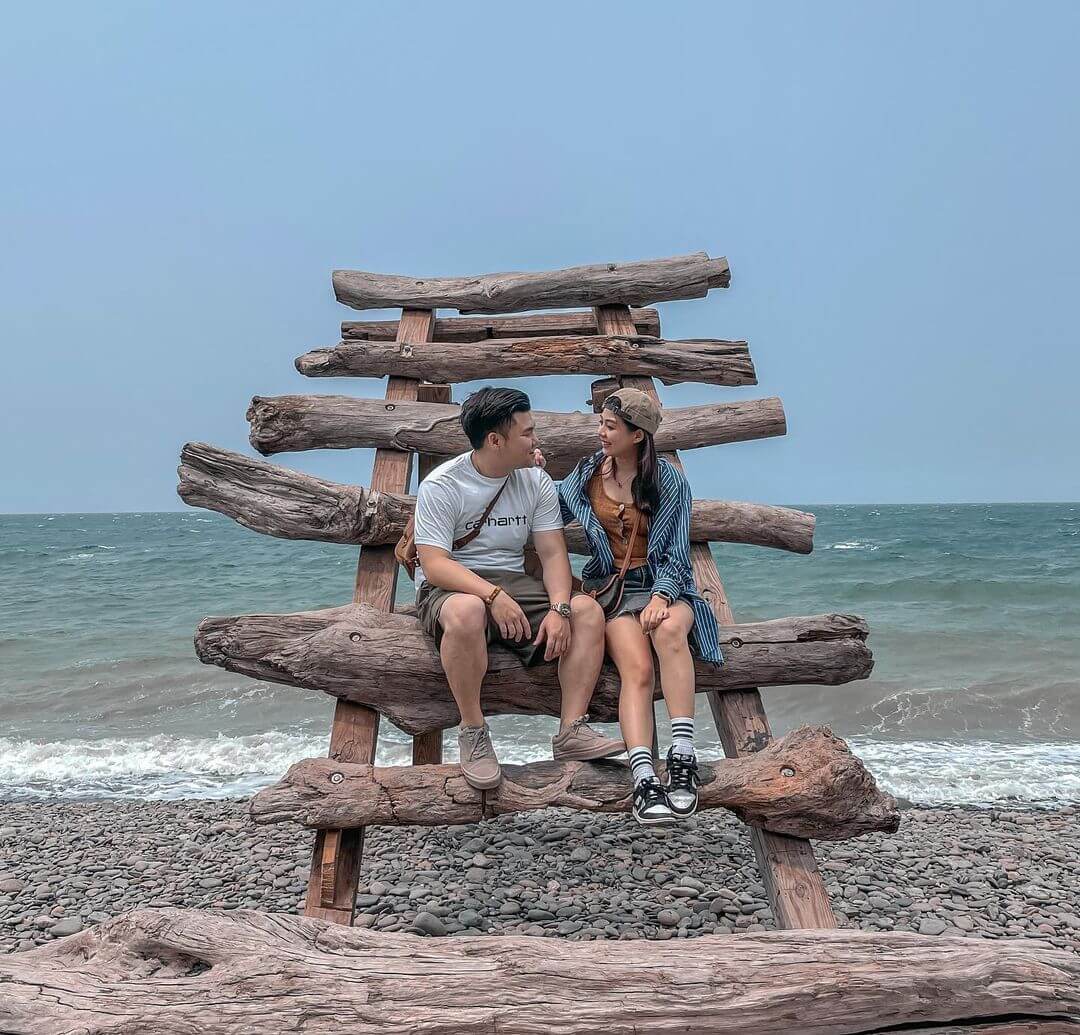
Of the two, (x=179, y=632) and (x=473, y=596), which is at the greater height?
(x=473, y=596)

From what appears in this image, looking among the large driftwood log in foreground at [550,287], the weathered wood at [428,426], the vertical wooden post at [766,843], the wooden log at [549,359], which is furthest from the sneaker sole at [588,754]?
the large driftwood log in foreground at [550,287]

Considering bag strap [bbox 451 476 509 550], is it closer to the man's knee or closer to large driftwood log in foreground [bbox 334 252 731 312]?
the man's knee

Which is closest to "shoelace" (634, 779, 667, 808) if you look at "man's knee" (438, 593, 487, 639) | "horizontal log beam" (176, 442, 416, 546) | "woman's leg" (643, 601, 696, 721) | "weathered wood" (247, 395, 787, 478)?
"woman's leg" (643, 601, 696, 721)

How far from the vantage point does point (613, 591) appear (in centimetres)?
379

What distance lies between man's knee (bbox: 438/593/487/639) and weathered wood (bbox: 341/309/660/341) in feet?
9.18

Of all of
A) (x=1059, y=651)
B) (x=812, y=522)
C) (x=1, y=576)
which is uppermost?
(x=812, y=522)

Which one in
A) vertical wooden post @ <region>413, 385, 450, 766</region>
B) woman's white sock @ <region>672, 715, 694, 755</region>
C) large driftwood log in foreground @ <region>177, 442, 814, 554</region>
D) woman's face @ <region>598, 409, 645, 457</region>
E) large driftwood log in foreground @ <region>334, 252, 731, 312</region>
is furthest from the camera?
large driftwood log in foreground @ <region>334, 252, 731, 312</region>

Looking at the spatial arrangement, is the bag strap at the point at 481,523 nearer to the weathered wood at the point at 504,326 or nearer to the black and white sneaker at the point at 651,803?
the black and white sneaker at the point at 651,803

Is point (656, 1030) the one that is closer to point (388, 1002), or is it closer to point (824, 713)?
point (388, 1002)

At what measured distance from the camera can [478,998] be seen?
8.05 ft

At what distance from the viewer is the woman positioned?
11.0 feet

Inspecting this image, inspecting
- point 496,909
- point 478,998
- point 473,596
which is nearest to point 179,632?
point 496,909

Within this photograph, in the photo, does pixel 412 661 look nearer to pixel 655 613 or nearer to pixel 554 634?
pixel 554 634

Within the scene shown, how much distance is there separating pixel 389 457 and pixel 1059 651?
11499 millimetres
